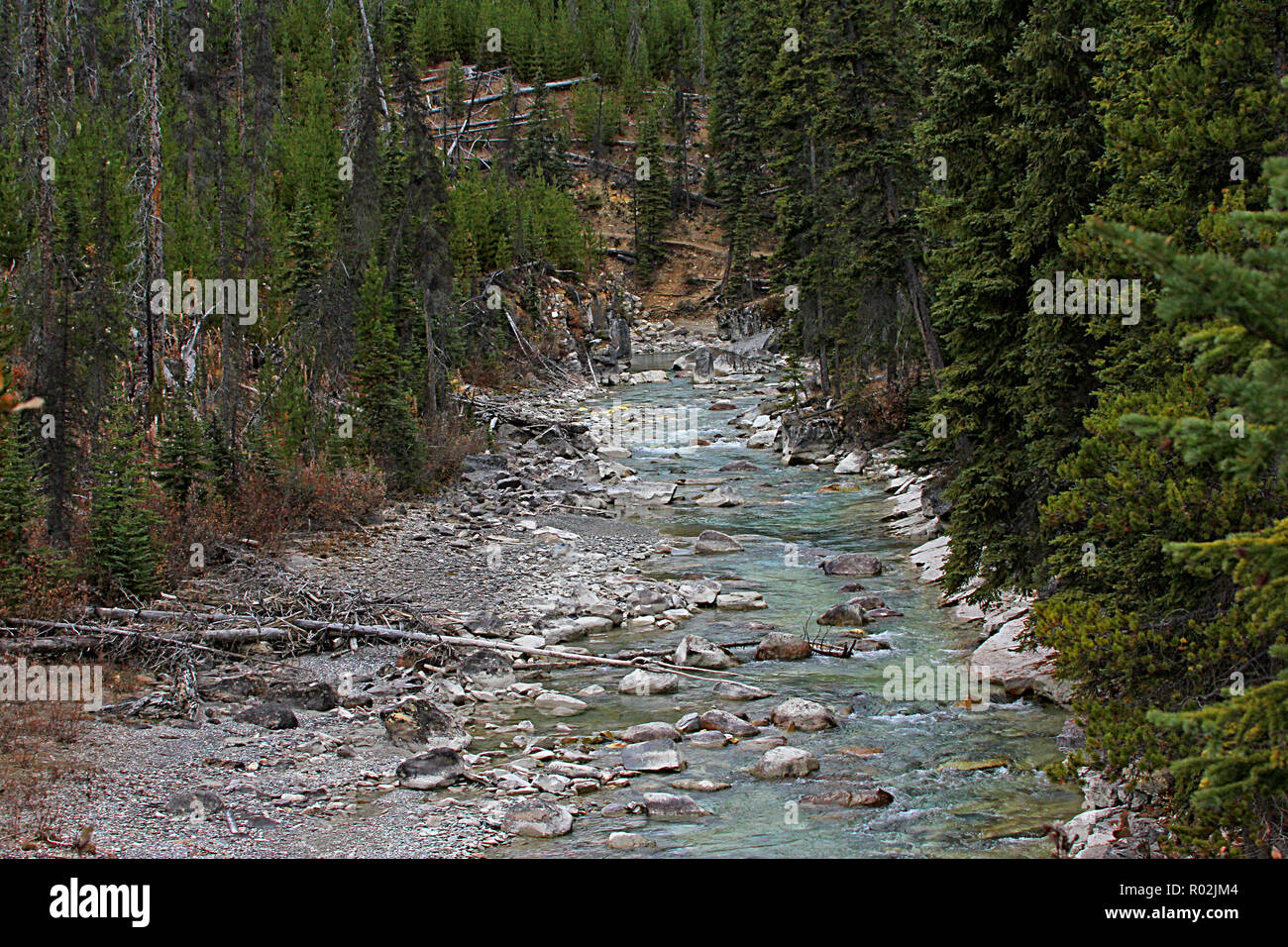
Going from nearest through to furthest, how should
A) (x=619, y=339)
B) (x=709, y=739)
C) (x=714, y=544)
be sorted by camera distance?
(x=709, y=739)
(x=714, y=544)
(x=619, y=339)

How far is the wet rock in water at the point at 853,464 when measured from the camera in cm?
2677

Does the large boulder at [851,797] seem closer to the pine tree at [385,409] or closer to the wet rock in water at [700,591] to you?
the wet rock in water at [700,591]

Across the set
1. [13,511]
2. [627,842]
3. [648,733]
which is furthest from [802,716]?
[13,511]

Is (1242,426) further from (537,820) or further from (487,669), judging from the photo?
(487,669)

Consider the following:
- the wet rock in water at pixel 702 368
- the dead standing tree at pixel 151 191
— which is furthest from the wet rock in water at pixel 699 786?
the wet rock in water at pixel 702 368

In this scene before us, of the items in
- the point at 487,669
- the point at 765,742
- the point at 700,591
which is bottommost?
the point at 765,742

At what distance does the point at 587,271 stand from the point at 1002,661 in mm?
44049

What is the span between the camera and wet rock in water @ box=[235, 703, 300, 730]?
33.3 feet

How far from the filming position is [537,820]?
27.8 ft

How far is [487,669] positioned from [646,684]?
6.20 ft

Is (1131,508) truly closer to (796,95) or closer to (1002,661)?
(1002,661)

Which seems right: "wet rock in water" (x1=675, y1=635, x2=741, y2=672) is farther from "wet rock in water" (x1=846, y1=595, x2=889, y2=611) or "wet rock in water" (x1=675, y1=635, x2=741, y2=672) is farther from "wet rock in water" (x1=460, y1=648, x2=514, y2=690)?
"wet rock in water" (x1=846, y1=595, x2=889, y2=611)

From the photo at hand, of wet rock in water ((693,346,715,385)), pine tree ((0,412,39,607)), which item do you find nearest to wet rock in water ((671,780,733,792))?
pine tree ((0,412,39,607))
